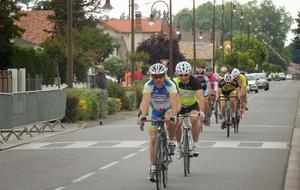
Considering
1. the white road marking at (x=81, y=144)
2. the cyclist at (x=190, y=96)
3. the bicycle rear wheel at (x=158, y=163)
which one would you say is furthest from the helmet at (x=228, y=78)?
the bicycle rear wheel at (x=158, y=163)

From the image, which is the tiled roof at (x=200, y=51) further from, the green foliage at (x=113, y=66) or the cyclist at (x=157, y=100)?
the cyclist at (x=157, y=100)

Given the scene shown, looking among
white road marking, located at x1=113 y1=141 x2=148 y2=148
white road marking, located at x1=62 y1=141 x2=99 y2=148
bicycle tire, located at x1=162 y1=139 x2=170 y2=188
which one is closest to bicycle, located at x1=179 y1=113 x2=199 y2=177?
bicycle tire, located at x1=162 y1=139 x2=170 y2=188

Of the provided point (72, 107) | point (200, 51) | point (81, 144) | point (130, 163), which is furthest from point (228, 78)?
point (200, 51)

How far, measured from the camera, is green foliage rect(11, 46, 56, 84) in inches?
1606

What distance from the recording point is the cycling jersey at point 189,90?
15.1 m

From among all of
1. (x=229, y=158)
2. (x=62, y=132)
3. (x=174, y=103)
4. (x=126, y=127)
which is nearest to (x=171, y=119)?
(x=174, y=103)

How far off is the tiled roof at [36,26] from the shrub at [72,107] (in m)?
36.4

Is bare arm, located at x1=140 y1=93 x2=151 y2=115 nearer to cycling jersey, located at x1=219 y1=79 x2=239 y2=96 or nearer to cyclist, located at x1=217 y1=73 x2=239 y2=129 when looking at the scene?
cyclist, located at x1=217 y1=73 x2=239 y2=129

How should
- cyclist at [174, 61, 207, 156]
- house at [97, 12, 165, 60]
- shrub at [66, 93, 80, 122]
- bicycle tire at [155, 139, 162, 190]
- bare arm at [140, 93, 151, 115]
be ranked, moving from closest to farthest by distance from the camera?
bicycle tire at [155, 139, 162, 190]
bare arm at [140, 93, 151, 115]
cyclist at [174, 61, 207, 156]
shrub at [66, 93, 80, 122]
house at [97, 12, 165, 60]

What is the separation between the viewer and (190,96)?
15.3m

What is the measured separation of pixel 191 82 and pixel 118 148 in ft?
16.2

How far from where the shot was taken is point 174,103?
41.7ft

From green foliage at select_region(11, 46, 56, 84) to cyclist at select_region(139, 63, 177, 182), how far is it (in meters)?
27.6

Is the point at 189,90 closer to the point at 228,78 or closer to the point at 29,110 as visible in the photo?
the point at 228,78
